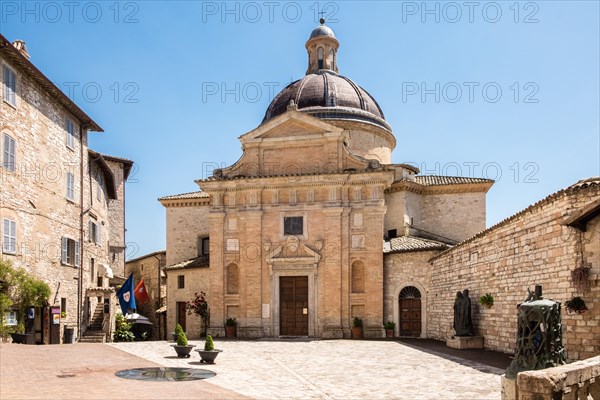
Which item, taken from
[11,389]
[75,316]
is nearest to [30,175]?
[75,316]

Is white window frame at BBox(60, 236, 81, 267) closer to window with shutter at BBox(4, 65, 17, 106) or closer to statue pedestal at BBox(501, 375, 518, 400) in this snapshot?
window with shutter at BBox(4, 65, 17, 106)

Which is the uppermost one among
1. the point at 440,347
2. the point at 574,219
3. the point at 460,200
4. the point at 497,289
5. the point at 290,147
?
the point at 290,147

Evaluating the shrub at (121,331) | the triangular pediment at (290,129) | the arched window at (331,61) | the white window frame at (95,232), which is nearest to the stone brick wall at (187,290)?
the shrub at (121,331)

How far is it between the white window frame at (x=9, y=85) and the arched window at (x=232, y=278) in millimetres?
12834

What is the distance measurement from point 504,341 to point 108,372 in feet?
38.1

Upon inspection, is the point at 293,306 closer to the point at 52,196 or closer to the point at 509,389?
the point at 52,196

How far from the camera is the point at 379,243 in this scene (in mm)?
28156

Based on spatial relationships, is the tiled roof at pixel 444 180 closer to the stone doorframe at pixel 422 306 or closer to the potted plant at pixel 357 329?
the stone doorframe at pixel 422 306

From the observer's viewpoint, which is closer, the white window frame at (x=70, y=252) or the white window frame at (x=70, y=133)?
the white window frame at (x=70, y=252)

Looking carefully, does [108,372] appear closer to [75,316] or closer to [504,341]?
[504,341]

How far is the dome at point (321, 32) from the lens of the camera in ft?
132

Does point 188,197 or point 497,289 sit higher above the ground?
point 188,197

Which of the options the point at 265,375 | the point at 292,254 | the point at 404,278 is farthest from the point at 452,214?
the point at 265,375

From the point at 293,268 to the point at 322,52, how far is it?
17.7 metres
